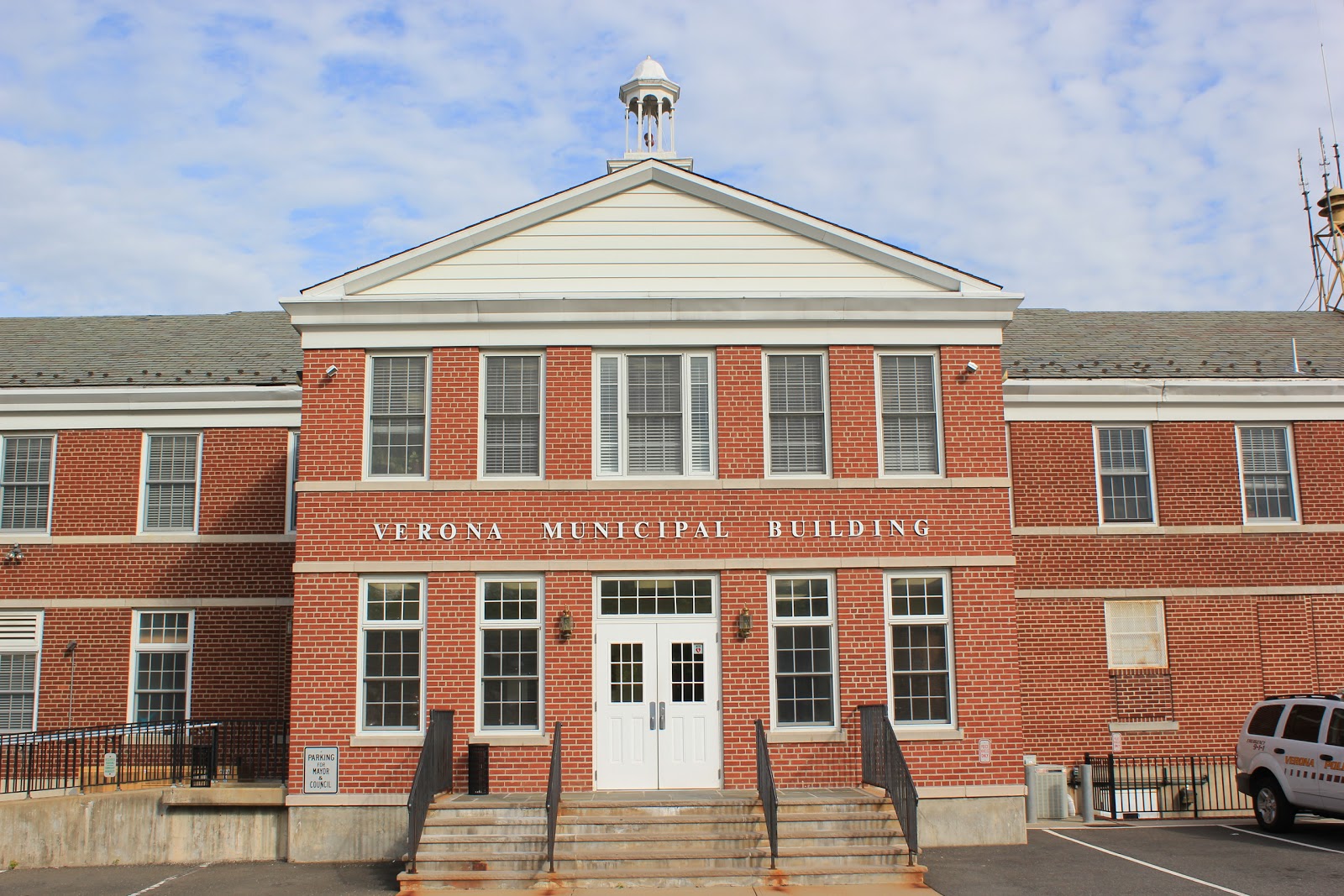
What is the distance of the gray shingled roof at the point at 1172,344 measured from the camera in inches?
805

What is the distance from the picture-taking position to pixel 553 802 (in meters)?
13.0

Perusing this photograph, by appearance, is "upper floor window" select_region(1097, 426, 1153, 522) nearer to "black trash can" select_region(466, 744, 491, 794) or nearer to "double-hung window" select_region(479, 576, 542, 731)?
"double-hung window" select_region(479, 576, 542, 731)

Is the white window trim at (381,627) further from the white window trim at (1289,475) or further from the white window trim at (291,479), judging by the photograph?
the white window trim at (1289,475)

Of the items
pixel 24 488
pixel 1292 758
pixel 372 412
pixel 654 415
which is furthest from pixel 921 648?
pixel 24 488

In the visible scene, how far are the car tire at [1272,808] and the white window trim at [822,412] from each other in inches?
301

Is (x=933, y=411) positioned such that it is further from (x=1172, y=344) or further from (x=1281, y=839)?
(x=1172, y=344)

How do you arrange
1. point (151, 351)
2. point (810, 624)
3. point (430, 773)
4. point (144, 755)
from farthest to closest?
point (151, 351) → point (144, 755) → point (810, 624) → point (430, 773)

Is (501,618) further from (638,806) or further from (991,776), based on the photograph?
(991,776)

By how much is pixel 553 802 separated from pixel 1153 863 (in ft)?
24.1

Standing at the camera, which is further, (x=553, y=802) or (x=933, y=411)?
(x=933, y=411)

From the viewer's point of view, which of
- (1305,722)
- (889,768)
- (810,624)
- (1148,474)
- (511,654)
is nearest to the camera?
(889,768)

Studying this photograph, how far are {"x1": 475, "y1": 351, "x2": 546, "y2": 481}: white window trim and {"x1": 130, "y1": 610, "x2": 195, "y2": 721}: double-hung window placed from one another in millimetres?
6909

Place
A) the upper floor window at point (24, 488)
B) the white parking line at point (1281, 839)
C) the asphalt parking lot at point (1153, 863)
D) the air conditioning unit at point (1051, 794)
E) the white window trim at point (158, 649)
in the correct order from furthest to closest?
the upper floor window at point (24, 488), the white window trim at point (158, 649), the air conditioning unit at point (1051, 794), the white parking line at point (1281, 839), the asphalt parking lot at point (1153, 863)

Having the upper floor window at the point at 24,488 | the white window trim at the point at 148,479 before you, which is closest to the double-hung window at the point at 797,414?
the white window trim at the point at 148,479
